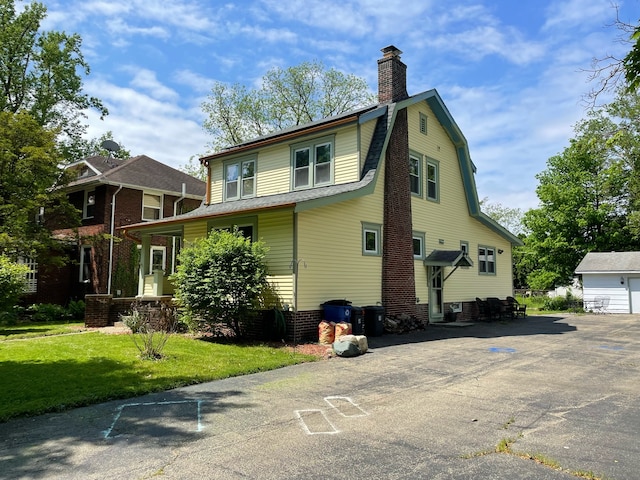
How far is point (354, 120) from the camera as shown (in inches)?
567

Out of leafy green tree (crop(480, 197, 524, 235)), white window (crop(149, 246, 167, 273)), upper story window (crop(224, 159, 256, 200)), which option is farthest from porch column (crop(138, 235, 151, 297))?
leafy green tree (crop(480, 197, 524, 235))

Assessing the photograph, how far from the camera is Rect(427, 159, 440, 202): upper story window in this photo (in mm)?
18078

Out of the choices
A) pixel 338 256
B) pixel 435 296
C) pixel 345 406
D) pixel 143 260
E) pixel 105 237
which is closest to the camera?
pixel 345 406

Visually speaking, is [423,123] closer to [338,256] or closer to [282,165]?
[282,165]

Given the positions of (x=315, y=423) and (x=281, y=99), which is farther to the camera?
(x=281, y=99)

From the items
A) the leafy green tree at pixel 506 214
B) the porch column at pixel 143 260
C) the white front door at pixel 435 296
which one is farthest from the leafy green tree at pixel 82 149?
the leafy green tree at pixel 506 214

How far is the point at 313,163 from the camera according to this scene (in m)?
15.4

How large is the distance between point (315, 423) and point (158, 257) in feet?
65.5

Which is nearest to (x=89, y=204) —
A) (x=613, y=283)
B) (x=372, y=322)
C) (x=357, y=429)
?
(x=372, y=322)

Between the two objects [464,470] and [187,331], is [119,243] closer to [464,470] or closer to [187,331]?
[187,331]

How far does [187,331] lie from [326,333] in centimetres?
501

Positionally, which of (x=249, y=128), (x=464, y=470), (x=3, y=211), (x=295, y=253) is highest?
(x=249, y=128)

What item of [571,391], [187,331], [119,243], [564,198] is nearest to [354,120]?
[187,331]

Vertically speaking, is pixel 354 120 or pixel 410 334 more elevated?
pixel 354 120
